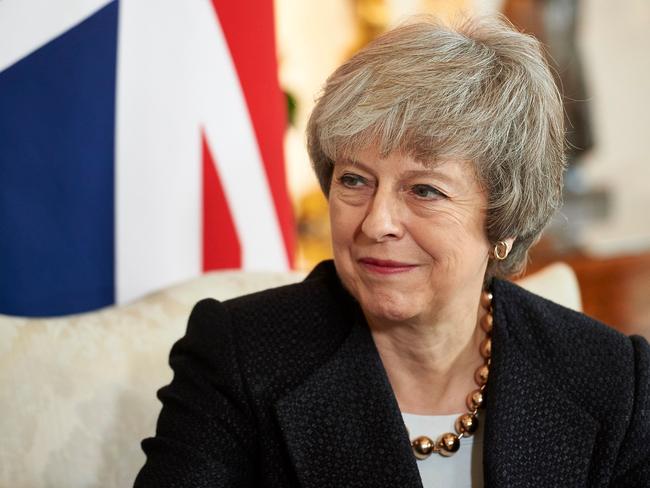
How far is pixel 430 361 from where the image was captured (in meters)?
1.62

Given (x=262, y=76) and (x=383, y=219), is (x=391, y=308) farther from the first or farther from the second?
(x=262, y=76)

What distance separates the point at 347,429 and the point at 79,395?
1.60 ft

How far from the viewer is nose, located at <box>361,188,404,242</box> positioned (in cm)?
142

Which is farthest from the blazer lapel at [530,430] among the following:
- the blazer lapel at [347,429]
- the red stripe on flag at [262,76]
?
the red stripe on flag at [262,76]

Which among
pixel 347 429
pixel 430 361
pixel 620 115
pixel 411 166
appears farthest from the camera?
pixel 620 115

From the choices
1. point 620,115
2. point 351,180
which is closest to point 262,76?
point 351,180

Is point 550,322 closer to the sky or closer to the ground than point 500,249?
closer to the ground

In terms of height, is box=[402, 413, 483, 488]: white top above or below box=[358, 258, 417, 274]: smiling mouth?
below

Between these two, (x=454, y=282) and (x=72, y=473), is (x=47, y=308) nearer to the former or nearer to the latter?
(x=72, y=473)

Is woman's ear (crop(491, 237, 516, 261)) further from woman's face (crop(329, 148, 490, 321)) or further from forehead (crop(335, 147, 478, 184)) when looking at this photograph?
forehead (crop(335, 147, 478, 184))

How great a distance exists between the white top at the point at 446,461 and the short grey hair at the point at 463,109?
326mm

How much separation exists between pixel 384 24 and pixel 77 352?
3.95 metres

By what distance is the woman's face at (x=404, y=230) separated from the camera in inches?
56.3

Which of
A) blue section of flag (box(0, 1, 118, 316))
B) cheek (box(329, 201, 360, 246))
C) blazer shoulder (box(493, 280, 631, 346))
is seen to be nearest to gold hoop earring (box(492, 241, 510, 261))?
blazer shoulder (box(493, 280, 631, 346))
